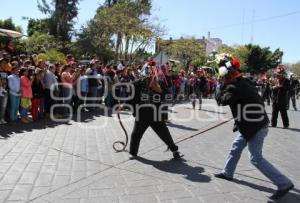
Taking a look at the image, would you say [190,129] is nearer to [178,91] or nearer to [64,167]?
[64,167]

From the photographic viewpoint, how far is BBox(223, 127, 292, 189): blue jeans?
5883 mm

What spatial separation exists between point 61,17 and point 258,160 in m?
48.3

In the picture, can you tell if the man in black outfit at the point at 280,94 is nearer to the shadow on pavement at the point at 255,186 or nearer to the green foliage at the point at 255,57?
the shadow on pavement at the point at 255,186

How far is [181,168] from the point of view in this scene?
7480 mm

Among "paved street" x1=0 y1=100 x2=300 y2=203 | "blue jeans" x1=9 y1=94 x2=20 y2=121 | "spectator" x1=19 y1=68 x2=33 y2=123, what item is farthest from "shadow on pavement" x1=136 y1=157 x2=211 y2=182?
"spectator" x1=19 y1=68 x2=33 y2=123

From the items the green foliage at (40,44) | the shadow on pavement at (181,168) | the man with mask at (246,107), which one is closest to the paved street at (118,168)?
the shadow on pavement at (181,168)

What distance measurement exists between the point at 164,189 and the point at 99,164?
1.71 m

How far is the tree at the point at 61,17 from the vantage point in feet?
169

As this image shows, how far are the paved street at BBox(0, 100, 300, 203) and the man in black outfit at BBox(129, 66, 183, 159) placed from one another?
0.32 meters

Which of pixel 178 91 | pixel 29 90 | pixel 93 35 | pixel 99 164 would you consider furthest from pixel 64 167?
pixel 93 35

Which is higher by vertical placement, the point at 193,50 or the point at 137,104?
the point at 193,50

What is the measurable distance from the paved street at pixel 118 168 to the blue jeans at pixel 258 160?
251mm

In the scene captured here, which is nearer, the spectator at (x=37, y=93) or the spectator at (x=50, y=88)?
the spectator at (x=37, y=93)

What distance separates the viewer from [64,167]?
7160 mm
